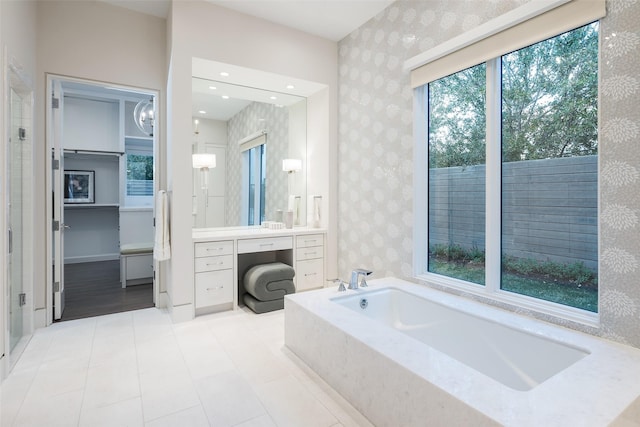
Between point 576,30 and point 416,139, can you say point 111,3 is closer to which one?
point 416,139

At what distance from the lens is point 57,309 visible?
10.5 ft

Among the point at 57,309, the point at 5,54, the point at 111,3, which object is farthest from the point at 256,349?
the point at 111,3

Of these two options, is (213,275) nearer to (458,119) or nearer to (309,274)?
(309,274)

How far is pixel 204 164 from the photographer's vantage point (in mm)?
3795

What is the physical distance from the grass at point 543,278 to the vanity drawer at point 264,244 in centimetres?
181

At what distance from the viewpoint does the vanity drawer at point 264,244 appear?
3504 millimetres

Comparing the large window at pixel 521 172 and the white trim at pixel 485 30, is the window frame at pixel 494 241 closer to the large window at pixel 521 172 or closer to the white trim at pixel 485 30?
the large window at pixel 521 172

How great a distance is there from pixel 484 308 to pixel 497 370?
1.45ft

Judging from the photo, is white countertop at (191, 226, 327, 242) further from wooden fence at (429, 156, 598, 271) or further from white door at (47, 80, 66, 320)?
wooden fence at (429, 156, 598, 271)

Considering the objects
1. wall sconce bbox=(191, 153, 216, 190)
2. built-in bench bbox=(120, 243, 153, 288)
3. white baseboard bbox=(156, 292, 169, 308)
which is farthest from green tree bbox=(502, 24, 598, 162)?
built-in bench bbox=(120, 243, 153, 288)

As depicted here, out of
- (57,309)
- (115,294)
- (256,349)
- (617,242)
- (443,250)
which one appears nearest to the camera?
(617,242)

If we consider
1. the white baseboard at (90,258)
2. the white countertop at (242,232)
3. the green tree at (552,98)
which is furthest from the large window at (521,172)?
the white baseboard at (90,258)

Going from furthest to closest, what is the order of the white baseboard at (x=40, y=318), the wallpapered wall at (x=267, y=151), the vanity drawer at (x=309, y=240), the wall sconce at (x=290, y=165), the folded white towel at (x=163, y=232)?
the wall sconce at (x=290, y=165), the wallpapered wall at (x=267, y=151), the vanity drawer at (x=309, y=240), the folded white towel at (x=163, y=232), the white baseboard at (x=40, y=318)

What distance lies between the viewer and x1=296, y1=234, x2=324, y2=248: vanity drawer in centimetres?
386
